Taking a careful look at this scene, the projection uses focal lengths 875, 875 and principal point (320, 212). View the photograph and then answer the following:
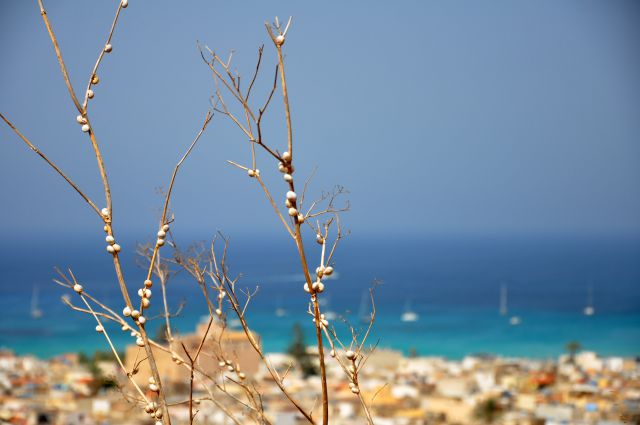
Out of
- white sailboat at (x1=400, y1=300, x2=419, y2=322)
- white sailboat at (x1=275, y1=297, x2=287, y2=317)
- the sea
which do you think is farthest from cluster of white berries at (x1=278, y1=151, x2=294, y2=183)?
white sailboat at (x1=275, y1=297, x2=287, y2=317)

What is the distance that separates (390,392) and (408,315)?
1756cm

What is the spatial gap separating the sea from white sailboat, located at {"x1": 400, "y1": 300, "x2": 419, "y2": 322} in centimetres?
14

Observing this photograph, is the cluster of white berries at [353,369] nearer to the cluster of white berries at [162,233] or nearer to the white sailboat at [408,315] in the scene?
the cluster of white berries at [162,233]

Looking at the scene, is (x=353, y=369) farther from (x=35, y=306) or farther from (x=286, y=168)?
(x=35, y=306)

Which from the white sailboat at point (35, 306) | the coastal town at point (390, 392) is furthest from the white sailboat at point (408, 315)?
the coastal town at point (390, 392)

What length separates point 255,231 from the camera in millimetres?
95250

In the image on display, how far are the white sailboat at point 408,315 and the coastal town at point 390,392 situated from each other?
1232 cm

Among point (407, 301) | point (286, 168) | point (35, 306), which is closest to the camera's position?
point (286, 168)

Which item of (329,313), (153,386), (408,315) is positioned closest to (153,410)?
(153,386)

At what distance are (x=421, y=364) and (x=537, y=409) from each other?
14.1ft

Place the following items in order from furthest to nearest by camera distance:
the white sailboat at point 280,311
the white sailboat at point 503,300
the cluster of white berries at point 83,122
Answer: the white sailboat at point 503,300 → the white sailboat at point 280,311 → the cluster of white berries at point 83,122

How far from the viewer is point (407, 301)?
31.6 metres

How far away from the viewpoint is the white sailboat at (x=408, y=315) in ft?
85.8

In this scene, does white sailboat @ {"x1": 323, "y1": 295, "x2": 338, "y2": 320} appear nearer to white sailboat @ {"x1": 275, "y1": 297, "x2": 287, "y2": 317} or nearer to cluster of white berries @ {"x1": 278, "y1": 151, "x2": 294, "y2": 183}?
cluster of white berries @ {"x1": 278, "y1": 151, "x2": 294, "y2": 183}
